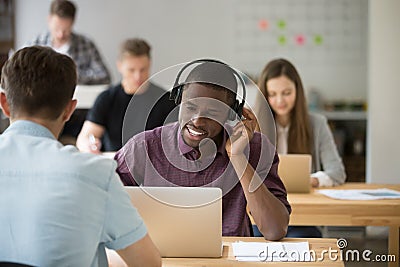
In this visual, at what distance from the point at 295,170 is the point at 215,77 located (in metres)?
1.28

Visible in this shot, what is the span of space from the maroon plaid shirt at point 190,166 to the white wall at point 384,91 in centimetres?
301

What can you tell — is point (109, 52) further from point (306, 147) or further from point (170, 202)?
point (170, 202)

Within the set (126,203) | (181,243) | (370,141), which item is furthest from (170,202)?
(370,141)

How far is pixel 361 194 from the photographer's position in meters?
3.18

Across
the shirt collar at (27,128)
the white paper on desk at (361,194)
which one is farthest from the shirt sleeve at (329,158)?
the shirt collar at (27,128)

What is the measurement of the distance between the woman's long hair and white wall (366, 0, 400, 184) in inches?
60.4

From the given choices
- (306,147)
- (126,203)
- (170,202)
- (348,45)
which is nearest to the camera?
(126,203)

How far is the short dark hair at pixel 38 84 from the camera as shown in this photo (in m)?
1.55

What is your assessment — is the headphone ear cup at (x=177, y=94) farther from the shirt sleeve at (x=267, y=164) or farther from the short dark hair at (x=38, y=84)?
the short dark hair at (x=38, y=84)

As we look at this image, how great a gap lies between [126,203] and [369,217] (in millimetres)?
1639

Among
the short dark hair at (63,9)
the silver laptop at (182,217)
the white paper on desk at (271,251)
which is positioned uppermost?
the short dark hair at (63,9)

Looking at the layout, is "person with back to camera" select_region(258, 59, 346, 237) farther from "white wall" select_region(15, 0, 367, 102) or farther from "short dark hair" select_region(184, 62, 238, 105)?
"white wall" select_region(15, 0, 367, 102)

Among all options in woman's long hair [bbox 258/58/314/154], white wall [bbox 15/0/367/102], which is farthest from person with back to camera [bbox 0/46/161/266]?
white wall [bbox 15/0/367/102]

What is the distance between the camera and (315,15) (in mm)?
6539
